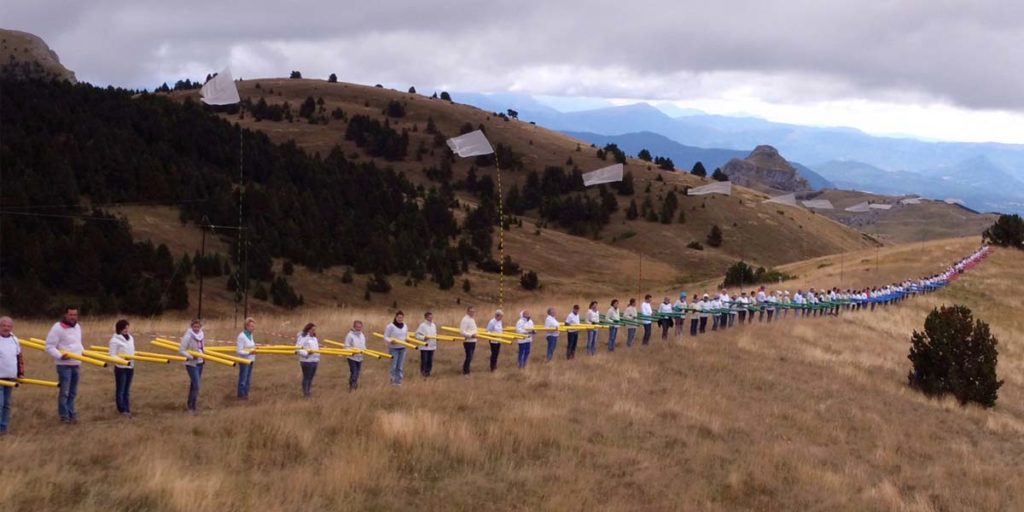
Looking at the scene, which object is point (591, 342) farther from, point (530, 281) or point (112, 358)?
point (530, 281)

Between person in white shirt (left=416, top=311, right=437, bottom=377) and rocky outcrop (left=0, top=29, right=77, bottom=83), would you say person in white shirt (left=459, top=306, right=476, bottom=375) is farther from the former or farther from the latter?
rocky outcrop (left=0, top=29, right=77, bottom=83)

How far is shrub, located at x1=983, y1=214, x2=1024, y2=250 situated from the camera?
2842 inches

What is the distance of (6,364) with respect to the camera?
12.6 meters

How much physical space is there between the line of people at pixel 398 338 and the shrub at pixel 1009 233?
141 feet

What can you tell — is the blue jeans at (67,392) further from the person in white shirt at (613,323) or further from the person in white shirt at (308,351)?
the person in white shirt at (613,323)

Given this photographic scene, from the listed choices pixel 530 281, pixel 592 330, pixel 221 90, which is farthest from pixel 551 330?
pixel 530 281

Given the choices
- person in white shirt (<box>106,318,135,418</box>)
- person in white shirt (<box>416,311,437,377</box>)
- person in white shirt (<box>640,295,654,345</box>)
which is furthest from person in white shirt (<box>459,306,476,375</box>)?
person in white shirt (<box>640,295,654,345</box>)

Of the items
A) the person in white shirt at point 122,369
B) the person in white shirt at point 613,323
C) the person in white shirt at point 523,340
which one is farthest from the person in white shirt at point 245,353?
the person in white shirt at point 613,323

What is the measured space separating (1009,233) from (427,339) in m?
68.3

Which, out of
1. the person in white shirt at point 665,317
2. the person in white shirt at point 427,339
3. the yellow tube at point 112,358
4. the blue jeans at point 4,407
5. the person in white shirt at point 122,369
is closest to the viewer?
the blue jeans at point 4,407

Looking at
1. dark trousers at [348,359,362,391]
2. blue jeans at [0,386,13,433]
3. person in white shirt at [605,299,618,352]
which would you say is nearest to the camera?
blue jeans at [0,386,13,433]

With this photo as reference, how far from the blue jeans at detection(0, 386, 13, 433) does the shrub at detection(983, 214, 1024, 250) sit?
248ft

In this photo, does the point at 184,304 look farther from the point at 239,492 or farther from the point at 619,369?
the point at 239,492

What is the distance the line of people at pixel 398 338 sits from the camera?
44.3 feet
